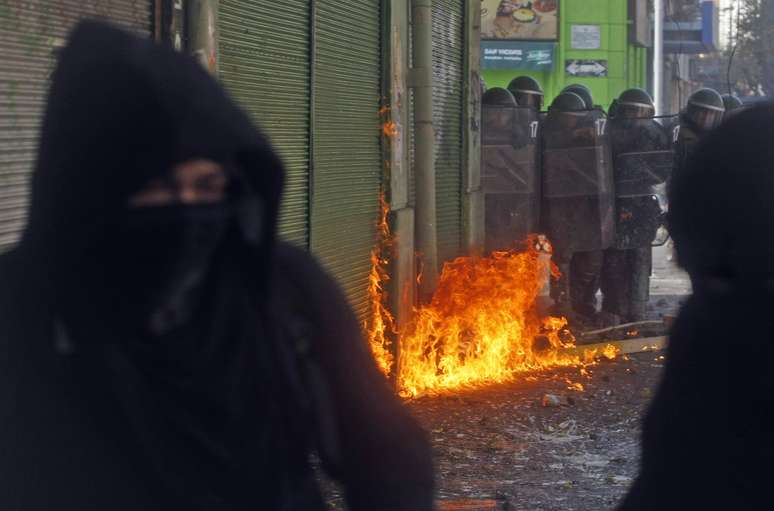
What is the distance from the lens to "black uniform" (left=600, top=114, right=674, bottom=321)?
11648 mm

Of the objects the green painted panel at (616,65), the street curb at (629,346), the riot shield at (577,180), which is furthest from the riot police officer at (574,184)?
the green painted panel at (616,65)

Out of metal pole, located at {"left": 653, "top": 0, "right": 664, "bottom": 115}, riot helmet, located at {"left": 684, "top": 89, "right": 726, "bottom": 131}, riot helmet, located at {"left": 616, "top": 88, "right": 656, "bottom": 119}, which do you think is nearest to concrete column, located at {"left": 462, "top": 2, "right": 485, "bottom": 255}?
riot helmet, located at {"left": 616, "top": 88, "right": 656, "bottom": 119}

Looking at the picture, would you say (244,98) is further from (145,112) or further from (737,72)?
(737,72)

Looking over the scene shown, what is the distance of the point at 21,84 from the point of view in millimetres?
4828

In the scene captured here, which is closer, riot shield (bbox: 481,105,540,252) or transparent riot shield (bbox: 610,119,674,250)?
riot shield (bbox: 481,105,540,252)

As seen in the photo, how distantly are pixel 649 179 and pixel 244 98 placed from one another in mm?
5651

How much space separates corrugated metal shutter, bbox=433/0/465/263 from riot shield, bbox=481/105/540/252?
0.36m

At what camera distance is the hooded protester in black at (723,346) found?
269 centimetres

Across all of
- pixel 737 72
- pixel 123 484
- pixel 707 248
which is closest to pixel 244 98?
pixel 707 248

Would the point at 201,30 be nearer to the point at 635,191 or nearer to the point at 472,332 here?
the point at 472,332

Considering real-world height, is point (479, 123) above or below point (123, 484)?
above

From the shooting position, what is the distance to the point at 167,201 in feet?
7.08

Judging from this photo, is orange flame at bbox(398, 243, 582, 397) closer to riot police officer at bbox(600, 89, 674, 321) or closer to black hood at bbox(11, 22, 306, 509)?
riot police officer at bbox(600, 89, 674, 321)

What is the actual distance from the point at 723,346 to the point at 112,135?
135 centimetres
